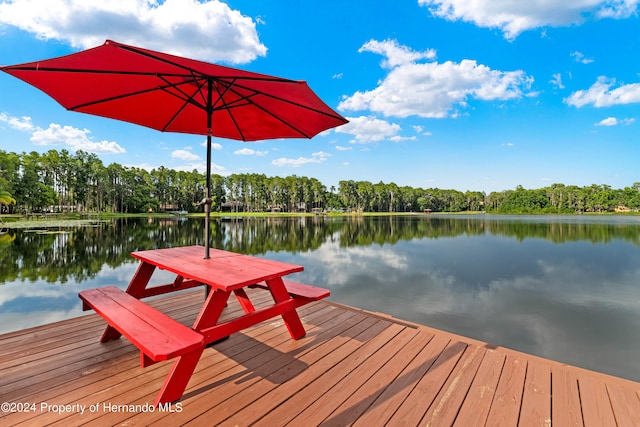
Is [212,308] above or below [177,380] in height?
above

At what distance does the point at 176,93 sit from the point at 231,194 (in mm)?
65714

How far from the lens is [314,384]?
1899 mm

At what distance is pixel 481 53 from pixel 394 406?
3911 centimetres

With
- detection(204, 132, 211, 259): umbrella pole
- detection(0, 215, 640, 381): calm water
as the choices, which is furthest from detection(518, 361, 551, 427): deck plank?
detection(0, 215, 640, 381): calm water

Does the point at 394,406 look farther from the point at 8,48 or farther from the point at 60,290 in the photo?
the point at 8,48

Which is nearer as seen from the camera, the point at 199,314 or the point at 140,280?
the point at 199,314

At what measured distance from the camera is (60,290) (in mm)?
6688

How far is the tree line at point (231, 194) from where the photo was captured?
3749cm

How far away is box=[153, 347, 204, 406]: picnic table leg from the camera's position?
5.37 feet

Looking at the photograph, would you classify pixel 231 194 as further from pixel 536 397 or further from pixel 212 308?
pixel 536 397

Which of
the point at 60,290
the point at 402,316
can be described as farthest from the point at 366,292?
the point at 60,290

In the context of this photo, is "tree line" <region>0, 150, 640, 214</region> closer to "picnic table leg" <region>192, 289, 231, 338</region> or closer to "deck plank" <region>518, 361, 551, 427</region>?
"picnic table leg" <region>192, 289, 231, 338</region>

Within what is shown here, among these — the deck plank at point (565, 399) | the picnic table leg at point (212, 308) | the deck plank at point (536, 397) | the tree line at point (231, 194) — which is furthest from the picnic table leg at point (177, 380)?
the tree line at point (231, 194)

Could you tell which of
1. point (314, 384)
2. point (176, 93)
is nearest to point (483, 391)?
point (314, 384)
